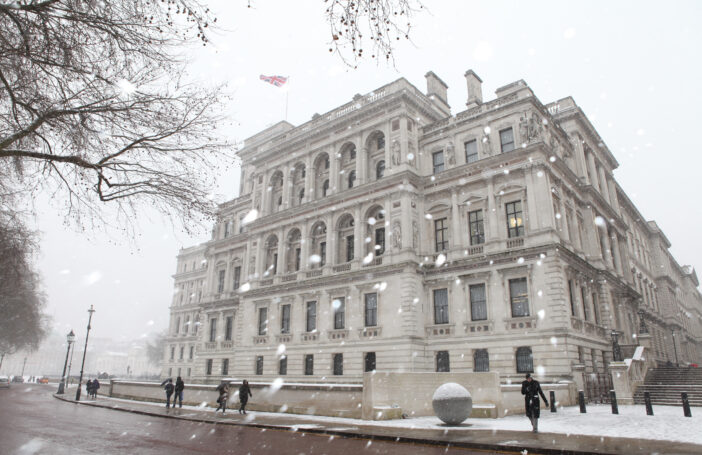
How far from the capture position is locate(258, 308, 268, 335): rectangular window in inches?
1574

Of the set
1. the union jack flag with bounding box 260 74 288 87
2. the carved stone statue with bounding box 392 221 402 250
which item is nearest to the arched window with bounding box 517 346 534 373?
the carved stone statue with bounding box 392 221 402 250

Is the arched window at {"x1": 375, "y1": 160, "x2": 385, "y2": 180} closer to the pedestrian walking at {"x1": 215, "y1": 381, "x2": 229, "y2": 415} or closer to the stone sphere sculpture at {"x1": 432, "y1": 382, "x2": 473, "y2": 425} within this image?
the pedestrian walking at {"x1": 215, "y1": 381, "x2": 229, "y2": 415}

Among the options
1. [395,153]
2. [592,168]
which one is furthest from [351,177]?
[592,168]

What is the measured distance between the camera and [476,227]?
32281 mm

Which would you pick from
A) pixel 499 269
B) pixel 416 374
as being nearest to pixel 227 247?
pixel 499 269

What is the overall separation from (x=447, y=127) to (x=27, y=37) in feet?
101

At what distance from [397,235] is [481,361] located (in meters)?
10.1

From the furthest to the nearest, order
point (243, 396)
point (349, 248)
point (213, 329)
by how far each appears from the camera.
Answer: point (213, 329)
point (349, 248)
point (243, 396)

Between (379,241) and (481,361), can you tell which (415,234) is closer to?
(379,241)

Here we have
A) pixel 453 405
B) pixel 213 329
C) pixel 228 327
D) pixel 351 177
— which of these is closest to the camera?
pixel 453 405

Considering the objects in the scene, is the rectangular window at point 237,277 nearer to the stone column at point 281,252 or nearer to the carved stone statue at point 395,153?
the stone column at point 281,252

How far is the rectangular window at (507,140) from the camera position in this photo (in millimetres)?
32312

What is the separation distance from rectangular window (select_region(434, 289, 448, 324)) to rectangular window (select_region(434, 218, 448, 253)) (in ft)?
10.4

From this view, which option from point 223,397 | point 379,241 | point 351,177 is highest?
point 351,177
